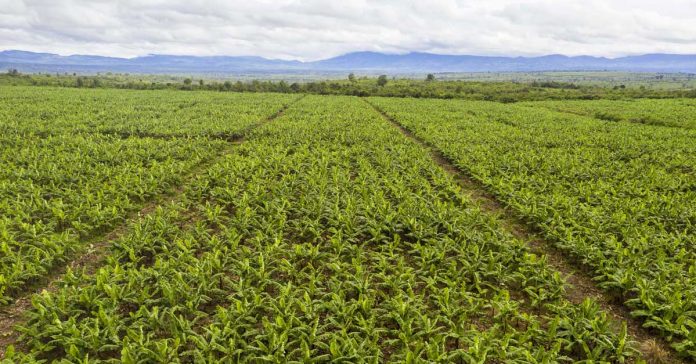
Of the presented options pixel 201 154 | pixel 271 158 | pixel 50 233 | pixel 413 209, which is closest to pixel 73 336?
pixel 50 233

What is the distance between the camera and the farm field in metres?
7.33

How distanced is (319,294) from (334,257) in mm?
1849

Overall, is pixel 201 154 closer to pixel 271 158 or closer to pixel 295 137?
pixel 271 158

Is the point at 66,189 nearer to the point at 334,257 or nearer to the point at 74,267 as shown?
the point at 74,267

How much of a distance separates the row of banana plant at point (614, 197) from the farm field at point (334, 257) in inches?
3.4

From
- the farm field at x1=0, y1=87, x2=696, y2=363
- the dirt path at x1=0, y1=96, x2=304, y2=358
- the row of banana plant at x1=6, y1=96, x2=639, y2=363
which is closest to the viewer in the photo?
the row of banana plant at x1=6, y1=96, x2=639, y2=363

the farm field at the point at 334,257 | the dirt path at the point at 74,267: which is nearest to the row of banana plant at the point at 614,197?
the farm field at the point at 334,257

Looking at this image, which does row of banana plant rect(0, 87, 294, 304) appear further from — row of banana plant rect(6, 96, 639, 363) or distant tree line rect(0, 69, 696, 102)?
distant tree line rect(0, 69, 696, 102)

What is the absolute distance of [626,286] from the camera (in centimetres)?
914

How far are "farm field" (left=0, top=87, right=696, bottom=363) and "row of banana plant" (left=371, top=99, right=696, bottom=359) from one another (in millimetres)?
87

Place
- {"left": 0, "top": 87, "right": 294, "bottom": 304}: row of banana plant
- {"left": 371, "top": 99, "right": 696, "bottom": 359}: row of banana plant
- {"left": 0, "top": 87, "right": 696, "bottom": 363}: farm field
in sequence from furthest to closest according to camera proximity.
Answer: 1. {"left": 0, "top": 87, "right": 294, "bottom": 304}: row of banana plant
2. {"left": 371, "top": 99, "right": 696, "bottom": 359}: row of banana plant
3. {"left": 0, "top": 87, "right": 696, "bottom": 363}: farm field

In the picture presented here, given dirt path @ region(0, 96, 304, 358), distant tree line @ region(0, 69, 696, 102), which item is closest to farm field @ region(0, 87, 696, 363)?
dirt path @ region(0, 96, 304, 358)

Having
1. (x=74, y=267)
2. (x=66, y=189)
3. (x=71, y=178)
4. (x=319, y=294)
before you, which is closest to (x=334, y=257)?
(x=319, y=294)

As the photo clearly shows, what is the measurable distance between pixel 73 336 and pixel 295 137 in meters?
21.5
